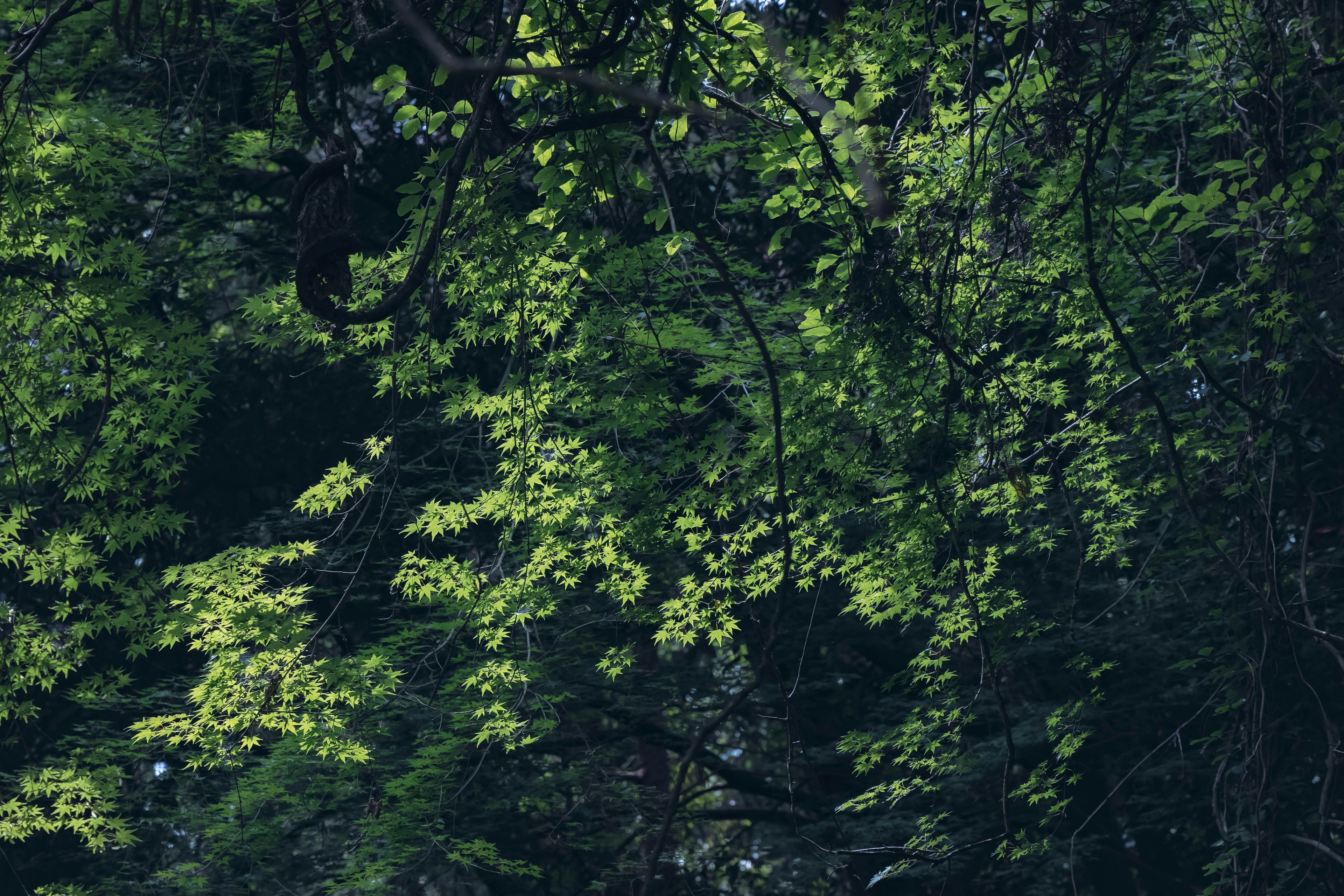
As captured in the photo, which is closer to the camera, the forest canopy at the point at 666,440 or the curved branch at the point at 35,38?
the curved branch at the point at 35,38

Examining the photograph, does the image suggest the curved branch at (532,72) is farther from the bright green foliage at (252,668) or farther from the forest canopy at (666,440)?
the bright green foliage at (252,668)

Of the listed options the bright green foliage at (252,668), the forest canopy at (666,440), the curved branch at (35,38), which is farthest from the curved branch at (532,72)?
the bright green foliage at (252,668)

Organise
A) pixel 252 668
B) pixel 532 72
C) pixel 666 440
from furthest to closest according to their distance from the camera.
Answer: pixel 666 440
pixel 252 668
pixel 532 72

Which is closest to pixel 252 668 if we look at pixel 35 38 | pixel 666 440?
pixel 666 440

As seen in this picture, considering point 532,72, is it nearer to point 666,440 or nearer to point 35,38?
point 35,38

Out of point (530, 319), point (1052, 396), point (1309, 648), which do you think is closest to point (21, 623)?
point (530, 319)

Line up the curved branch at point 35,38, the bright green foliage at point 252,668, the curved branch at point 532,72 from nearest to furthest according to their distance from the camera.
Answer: the curved branch at point 532,72, the curved branch at point 35,38, the bright green foliage at point 252,668

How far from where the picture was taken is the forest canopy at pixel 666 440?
3555 millimetres

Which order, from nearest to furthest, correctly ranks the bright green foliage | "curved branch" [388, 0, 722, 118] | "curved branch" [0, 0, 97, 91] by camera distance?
"curved branch" [388, 0, 722, 118]
"curved branch" [0, 0, 97, 91]
the bright green foliage

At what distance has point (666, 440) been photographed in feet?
22.9

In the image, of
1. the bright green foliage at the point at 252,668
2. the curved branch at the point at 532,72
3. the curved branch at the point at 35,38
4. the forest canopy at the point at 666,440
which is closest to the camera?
the curved branch at the point at 532,72

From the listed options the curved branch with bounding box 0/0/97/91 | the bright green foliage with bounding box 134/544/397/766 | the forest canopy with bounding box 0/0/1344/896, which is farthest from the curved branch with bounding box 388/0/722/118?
the bright green foliage with bounding box 134/544/397/766

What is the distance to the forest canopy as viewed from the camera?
3.55 meters

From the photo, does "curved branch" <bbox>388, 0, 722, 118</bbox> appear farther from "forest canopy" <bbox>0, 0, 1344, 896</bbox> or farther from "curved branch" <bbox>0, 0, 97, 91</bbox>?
"curved branch" <bbox>0, 0, 97, 91</bbox>
